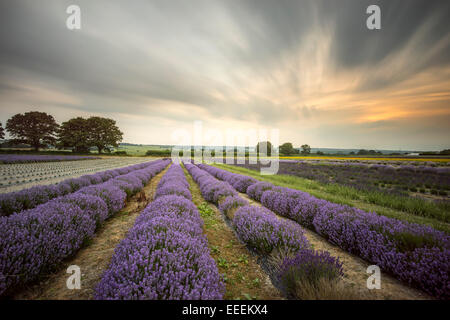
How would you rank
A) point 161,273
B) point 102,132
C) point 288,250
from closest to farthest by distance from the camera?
point 161,273, point 288,250, point 102,132

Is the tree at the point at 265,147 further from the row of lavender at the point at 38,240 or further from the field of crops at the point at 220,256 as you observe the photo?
the row of lavender at the point at 38,240

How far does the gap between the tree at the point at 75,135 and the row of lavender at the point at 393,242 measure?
54.9m

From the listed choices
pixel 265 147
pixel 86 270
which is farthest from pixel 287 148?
pixel 86 270

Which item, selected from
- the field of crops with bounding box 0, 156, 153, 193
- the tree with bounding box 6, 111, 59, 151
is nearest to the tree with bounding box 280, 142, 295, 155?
the field of crops with bounding box 0, 156, 153, 193

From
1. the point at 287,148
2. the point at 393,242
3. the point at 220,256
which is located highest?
the point at 287,148

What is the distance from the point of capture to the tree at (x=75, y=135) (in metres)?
40.8

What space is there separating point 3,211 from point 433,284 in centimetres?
795

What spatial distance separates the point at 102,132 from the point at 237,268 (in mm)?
55750

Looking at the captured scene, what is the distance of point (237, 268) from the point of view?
2650 millimetres

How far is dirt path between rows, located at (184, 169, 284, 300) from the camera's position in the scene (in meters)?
2.10

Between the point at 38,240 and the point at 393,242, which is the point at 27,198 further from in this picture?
the point at 393,242
